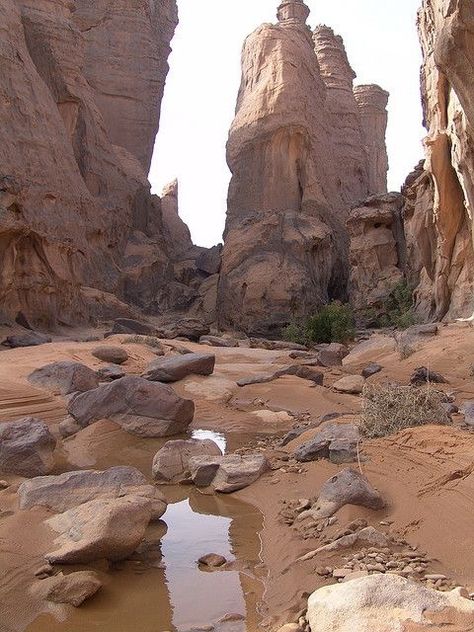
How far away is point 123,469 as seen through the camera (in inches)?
200

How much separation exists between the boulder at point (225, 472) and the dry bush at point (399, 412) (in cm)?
112

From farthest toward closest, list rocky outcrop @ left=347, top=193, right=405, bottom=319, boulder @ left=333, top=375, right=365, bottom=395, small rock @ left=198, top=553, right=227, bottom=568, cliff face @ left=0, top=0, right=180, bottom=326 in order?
rocky outcrop @ left=347, top=193, right=405, bottom=319, cliff face @ left=0, top=0, right=180, bottom=326, boulder @ left=333, top=375, right=365, bottom=395, small rock @ left=198, top=553, right=227, bottom=568

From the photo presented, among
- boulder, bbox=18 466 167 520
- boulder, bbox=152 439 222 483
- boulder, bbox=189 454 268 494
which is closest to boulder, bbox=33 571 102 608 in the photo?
boulder, bbox=18 466 167 520

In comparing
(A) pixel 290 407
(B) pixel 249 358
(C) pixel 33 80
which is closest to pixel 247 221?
(C) pixel 33 80

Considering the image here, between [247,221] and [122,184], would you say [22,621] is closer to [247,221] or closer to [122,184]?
[247,221]

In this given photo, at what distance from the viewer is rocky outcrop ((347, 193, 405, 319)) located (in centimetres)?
2767

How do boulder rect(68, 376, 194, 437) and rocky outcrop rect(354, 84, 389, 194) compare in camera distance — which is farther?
rocky outcrop rect(354, 84, 389, 194)

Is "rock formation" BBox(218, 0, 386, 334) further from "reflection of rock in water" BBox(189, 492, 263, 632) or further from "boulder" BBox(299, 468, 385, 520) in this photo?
"boulder" BBox(299, 468, 385, 520)

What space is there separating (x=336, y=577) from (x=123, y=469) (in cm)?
222

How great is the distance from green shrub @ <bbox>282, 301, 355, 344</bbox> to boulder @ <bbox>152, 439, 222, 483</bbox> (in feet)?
49.7

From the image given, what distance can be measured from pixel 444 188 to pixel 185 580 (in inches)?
609

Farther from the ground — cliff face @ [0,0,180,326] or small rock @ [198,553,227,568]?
cliff face @ [0,0,180,326]

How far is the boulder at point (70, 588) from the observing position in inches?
132

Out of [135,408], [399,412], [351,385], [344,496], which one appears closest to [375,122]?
[351,385]
